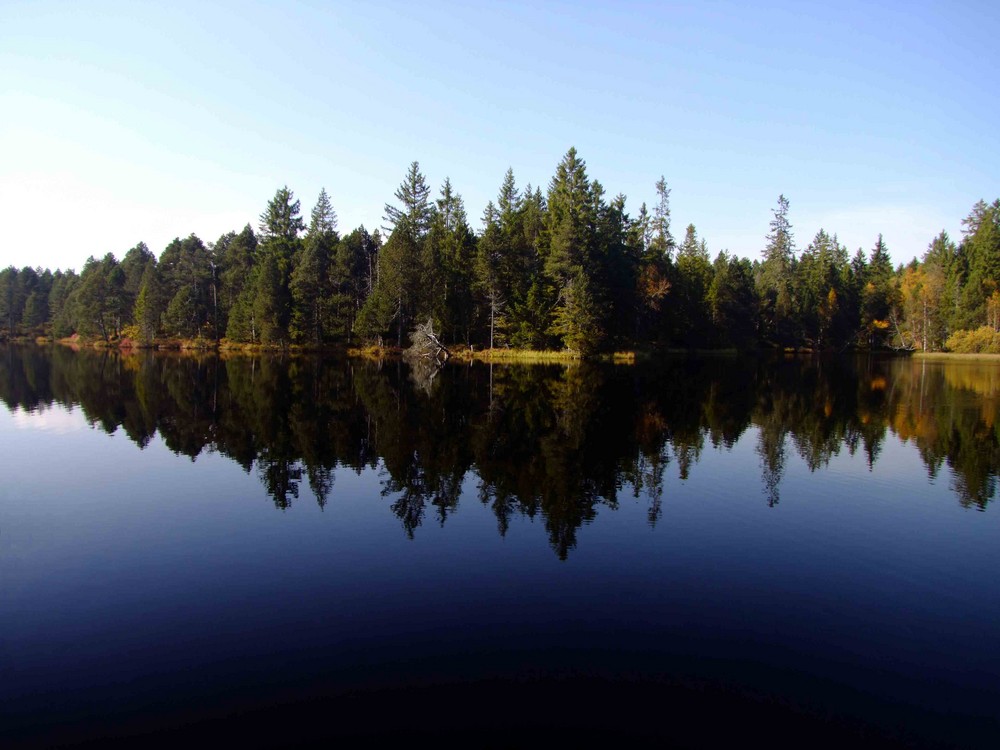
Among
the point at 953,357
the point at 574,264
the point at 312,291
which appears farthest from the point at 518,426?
the point at 953,357

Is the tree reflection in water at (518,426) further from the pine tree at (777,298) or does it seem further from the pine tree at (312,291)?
the pine tree at (777,298)

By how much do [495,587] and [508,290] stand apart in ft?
198

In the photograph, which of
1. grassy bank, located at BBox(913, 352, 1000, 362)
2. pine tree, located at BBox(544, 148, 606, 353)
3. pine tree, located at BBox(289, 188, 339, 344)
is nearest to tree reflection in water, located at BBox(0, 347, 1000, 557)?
pine tree, located at BBox(544, 148, 606, 353)

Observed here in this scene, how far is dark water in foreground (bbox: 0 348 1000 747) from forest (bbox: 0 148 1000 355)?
146 feet

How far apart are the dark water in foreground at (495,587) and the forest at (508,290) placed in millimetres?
44606

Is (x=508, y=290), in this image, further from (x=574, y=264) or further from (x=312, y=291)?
(x=312, y=291)

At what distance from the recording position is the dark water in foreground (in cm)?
714

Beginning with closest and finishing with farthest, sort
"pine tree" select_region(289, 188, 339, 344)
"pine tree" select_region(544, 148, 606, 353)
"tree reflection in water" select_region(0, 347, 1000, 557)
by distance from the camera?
"tree reflection in water" select_region(0, 347, 1000, 557) < "pine tree" select_region(544, 148, 606, 353) < "pine tree" select_region(289, 188, 339, 344)

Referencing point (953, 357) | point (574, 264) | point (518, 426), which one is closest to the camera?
point (518, 426)

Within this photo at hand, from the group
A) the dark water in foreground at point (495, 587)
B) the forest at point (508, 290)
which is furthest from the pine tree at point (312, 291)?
the dark water in foreground at point (495, 587)

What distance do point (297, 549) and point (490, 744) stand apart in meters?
6.46

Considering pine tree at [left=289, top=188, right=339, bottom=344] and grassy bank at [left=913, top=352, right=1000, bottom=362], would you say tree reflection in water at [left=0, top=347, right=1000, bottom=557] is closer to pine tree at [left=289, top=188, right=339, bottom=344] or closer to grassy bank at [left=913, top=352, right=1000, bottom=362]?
pine tree at [left=289, top=188, right=339, bottom=344]

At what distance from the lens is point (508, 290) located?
6925 cm

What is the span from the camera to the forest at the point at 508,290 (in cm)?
6788
